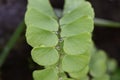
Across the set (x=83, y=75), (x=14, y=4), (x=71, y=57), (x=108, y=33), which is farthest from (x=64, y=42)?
(x=108, y=33)

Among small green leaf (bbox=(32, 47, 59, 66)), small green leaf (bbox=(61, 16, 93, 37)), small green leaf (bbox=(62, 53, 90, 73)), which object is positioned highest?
small green leaf (bbox=(61, 16, 93, 37))

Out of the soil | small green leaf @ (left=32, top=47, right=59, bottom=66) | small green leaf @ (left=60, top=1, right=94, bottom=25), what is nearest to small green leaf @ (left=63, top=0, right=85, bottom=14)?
small green leaf @ (left=60, top=1, right=94, bottom=25)

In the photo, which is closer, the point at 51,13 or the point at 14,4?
the point at 51,13

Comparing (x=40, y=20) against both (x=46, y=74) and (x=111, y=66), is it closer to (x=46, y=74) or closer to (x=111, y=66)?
(x=46, y=74)

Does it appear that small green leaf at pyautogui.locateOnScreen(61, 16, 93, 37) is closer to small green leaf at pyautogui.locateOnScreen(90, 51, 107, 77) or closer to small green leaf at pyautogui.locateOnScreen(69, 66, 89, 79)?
small green leaf at pyautogui.locateOnScreen(69, 66, 89, 79)

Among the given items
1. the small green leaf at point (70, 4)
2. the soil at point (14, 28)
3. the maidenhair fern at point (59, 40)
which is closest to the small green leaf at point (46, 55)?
the maidenhair fern at point (59, 40)

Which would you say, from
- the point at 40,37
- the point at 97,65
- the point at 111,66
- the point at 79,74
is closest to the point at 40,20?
the point at 40,37

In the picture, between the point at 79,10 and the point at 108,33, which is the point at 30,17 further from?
the point at 108,33
